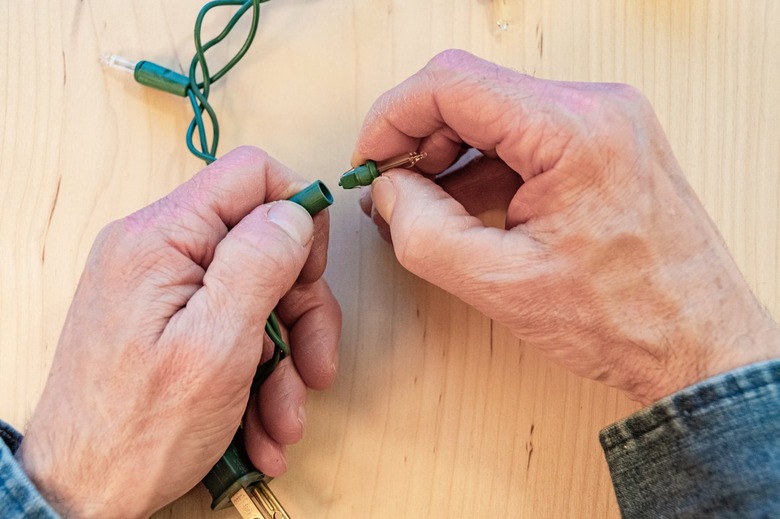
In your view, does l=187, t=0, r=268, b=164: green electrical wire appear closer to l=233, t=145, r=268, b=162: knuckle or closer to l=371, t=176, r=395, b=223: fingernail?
l=233, t=145, r=268, b=162: knuckle

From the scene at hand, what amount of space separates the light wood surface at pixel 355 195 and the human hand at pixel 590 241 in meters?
0.14

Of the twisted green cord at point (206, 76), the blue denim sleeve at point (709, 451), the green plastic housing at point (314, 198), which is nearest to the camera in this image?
the blue denim sleeve at point (709, 451)

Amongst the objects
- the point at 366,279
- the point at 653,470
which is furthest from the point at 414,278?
the point at 653,470

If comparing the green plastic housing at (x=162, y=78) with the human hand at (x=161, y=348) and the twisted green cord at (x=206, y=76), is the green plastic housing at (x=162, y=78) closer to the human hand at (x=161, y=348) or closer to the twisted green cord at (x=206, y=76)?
the twisted green cord at (x=206, y=76)

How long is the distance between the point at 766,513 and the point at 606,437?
15cm

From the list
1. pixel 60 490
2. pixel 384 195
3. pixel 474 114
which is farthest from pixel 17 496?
pixel 474 114

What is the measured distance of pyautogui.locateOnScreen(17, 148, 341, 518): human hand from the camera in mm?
575

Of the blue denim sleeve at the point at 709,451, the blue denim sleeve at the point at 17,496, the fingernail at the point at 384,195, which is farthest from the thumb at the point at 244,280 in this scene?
the blue denim sleeve at the point at 709,451

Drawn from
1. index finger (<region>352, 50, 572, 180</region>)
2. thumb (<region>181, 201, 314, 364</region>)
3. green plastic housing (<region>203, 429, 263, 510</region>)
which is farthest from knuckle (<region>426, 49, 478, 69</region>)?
green plastic housing (<region>203, 429, 263, 510</region>)

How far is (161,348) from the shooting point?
57 cm

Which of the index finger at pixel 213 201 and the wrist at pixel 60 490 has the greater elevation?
the index finger at pixel 213 201

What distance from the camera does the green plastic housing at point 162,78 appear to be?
2.60 feet

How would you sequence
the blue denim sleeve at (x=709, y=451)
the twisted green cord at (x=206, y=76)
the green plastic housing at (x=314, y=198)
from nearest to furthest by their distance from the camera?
the blue denim sleeve at (x=709, y=451), the green plastic housing at (x=314, y=198), the twisted green cord at (x=206, y=76)

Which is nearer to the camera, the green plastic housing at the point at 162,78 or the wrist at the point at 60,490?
the wrist at the point at 60,490
